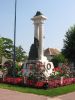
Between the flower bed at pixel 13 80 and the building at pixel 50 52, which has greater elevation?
the building at pixel 50 52

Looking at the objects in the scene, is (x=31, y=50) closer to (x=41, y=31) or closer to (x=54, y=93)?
(x=41, y=31)

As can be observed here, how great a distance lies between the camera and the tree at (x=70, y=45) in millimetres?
40688

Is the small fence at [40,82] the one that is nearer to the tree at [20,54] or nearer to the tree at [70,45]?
the tree at [70,45]

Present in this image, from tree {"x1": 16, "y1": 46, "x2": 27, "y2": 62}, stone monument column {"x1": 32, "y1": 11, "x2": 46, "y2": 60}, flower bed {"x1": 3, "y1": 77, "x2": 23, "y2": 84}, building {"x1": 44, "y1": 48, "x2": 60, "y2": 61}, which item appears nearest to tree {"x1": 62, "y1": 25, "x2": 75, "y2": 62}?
stone monument column {"x1": 32, "y1": 11, "x2": 46, "y2": 60}

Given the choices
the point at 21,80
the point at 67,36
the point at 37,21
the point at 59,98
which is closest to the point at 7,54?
the point at 67,36

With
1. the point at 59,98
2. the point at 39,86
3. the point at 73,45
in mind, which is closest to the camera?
the point at 59,98

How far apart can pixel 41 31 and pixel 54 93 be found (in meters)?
10.6

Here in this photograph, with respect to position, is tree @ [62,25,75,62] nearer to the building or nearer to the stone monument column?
the stone monument column

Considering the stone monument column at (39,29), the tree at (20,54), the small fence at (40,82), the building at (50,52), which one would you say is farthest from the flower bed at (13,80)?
the tree at (20,54)

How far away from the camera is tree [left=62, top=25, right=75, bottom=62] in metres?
40.7

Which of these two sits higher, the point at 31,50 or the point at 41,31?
the point at 41,31

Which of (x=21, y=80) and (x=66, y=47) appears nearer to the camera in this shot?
(x=21, y=80)

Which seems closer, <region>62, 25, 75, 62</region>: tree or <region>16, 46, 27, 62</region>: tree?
<region>62, 25, 75, 62</region>: tree

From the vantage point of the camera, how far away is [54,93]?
16.4 metres
